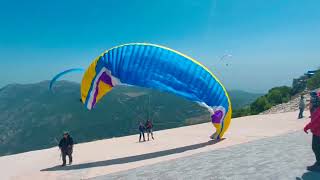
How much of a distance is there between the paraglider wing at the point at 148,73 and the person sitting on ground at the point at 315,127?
924 cm

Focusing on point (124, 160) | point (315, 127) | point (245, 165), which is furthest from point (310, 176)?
point (124, 160)

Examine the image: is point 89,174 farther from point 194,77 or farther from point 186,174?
point 194,77

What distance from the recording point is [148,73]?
18.5m

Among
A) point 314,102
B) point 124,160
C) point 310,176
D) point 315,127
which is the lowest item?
point 124,160

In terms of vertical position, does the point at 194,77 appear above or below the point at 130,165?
above

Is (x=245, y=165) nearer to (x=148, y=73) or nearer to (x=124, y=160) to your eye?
(x=124, y=160)

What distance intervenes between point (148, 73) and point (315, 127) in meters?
10.3

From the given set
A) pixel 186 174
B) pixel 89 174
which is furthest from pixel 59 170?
pixel 186 174

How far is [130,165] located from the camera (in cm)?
1572

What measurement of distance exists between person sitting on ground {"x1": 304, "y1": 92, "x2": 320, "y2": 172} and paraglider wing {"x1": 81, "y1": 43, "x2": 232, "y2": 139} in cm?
924

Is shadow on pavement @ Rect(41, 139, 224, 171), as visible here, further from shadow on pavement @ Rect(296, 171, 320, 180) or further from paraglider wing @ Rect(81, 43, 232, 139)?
shadow on pavement @ Rect(296, 171, 320, 180)

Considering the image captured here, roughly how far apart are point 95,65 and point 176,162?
23.2 ft

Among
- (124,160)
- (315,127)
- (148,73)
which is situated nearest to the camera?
(315,127)

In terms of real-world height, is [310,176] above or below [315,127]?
below
